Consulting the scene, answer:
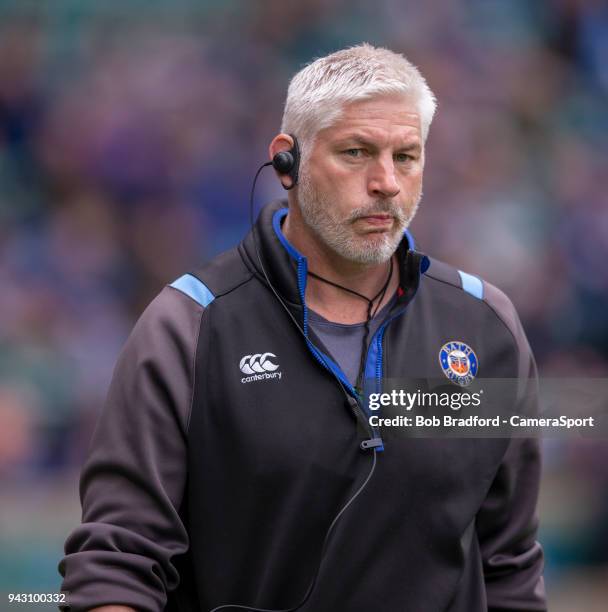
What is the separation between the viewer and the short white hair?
2.42m

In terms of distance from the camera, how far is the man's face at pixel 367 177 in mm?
2420

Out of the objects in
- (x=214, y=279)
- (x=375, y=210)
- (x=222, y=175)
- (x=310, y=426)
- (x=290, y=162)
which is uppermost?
(x=222, y=175)

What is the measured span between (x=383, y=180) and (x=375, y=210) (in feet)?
0.22

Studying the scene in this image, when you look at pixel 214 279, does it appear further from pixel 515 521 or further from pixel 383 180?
pixel 515 521

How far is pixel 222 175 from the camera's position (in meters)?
5.88

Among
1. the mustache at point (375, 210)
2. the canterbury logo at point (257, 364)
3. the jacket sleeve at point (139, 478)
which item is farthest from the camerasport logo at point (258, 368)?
the mustache at point (375, 210)

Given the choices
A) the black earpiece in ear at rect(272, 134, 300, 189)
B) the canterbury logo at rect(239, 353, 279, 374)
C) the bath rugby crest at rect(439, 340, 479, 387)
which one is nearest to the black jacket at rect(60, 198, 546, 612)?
the canterbury logo at rect(239, 353, 279, 374)

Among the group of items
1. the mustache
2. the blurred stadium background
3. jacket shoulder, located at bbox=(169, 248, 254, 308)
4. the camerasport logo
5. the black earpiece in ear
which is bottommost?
the camerasport logo

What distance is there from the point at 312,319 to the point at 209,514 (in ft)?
1.55

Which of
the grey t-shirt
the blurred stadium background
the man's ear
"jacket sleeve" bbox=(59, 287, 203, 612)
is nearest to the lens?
"jacket sleeve" bbox=(59, 287, 203, 612)

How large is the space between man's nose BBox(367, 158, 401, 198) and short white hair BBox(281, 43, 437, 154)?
0.44ft

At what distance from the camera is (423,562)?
2369 mm

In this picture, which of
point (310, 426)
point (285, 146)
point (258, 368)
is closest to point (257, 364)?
point (258, 368)

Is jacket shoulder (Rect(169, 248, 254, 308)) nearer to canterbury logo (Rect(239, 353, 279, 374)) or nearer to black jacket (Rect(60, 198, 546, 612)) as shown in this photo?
black jacket (Rect(60, 198, 546, 612))
